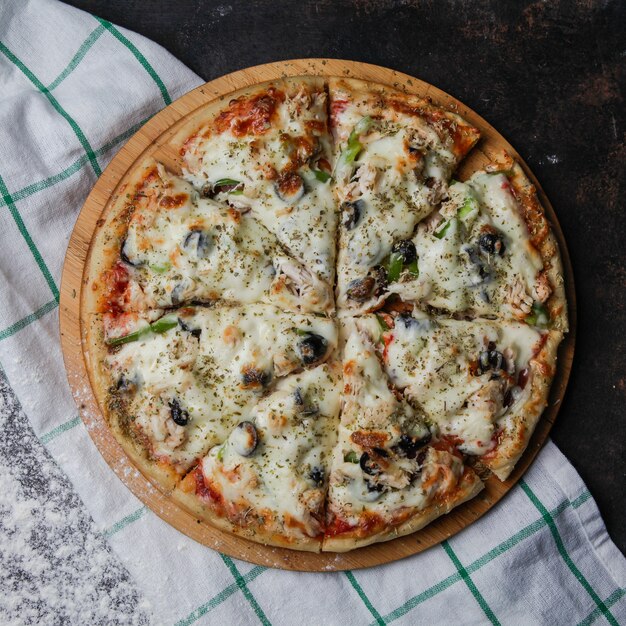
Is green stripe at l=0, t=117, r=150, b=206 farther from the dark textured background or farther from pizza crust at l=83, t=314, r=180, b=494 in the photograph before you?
pizza crust at l=83, t=314, r=180, b=494

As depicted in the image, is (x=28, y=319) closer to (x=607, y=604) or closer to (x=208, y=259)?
(x=208, y=259)

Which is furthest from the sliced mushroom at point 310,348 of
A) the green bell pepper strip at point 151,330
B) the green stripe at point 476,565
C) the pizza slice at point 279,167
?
the green stripe at point 476,565

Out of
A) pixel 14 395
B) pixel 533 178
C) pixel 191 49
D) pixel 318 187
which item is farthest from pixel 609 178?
pixel 14 395

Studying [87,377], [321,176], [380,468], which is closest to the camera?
[380,468]

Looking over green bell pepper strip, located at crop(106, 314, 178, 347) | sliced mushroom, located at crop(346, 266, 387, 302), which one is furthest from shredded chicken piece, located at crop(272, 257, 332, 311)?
green bell pepper strip, located at crop(106, 314, 178, 347)

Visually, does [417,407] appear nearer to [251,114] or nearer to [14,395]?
[251,114]

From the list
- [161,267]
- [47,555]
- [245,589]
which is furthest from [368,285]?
[47,555]
